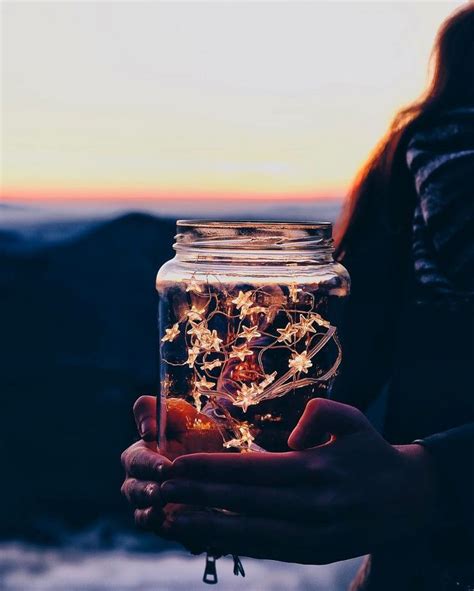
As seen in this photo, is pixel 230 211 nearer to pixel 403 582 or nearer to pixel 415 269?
pixel 415 269

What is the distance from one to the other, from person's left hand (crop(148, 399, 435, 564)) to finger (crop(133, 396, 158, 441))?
10 cm

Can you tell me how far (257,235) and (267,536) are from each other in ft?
0.70

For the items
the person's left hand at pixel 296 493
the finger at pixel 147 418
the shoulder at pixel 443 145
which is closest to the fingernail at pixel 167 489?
the person's left hand at pixel 296 493

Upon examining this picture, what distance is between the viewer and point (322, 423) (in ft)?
1.51

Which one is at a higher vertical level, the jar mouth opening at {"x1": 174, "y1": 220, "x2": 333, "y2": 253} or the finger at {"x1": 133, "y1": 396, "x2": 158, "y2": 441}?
the jar mouth opening at {"x1": 174, "y1": 220, "x2": 333, "y2": 253}

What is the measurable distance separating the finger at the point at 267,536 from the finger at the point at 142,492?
30mm

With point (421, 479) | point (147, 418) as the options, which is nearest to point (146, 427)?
point (147, 418)

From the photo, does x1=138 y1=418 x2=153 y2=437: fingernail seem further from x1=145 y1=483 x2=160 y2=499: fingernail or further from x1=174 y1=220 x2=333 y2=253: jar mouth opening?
x1=174 y1=220 x2=333 y2=253: jar mouth opening

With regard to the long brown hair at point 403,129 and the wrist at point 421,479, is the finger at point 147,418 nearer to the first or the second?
the wrist at point 421,479

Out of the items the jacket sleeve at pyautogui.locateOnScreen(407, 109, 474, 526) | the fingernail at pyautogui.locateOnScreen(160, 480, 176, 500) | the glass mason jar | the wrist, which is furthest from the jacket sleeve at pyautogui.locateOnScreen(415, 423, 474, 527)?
the jacket sleeve at pyautogui.locateOnScreen(407, 109, 474, 526)

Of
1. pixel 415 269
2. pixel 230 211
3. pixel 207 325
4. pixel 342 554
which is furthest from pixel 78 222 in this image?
pixel 342 554

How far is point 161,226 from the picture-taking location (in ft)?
3.89

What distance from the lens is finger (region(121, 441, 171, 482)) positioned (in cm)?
50

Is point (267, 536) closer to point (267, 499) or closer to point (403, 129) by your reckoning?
point (267, 499)
